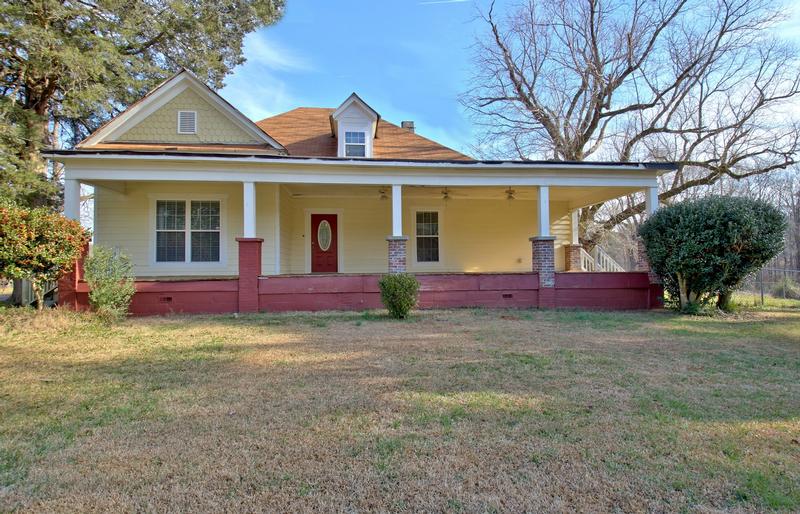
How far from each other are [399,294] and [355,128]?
6519 mm

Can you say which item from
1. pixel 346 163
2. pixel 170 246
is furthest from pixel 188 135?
pixel 346 163

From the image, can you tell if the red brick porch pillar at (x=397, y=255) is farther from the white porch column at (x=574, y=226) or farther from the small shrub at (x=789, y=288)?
the small shrub at (x=789, y=288)

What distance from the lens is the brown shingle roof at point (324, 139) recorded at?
44.8ft

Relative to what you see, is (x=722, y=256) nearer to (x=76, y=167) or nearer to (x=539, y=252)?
(x=539, y=252)

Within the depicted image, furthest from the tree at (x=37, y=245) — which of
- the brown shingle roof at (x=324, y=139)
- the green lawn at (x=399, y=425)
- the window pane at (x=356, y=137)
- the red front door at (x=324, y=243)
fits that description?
the window pane at (x=356, y=137)

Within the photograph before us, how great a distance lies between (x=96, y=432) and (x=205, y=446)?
0.96 meters

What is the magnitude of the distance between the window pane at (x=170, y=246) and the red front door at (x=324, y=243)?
11.9 feet

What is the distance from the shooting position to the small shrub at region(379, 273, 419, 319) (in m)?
8.74

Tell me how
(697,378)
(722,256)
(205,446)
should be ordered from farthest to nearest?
1. (722,256)
2. (697,378)
3. (205,446)

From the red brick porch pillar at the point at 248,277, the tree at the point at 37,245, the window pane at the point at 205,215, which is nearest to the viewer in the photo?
the tree at the point at 37,245

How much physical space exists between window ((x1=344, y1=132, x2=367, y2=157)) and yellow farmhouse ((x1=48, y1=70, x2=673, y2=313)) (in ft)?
0.13

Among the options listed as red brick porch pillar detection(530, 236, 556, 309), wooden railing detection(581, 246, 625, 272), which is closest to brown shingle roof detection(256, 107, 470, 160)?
Result: red brick porch pillar detection(530, 236, 556, 309)

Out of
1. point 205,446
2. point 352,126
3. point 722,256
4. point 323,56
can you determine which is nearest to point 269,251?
point 352,126

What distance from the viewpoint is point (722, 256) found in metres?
9.38
